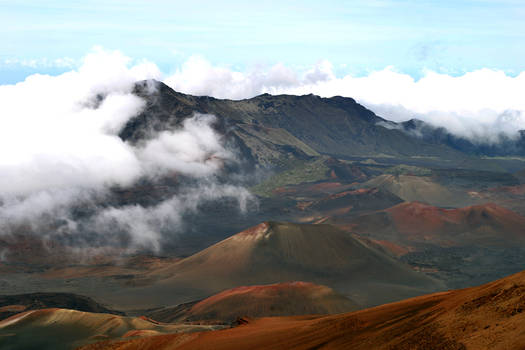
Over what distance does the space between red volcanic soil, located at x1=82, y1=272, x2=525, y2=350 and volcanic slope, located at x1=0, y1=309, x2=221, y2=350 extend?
38.3 feet

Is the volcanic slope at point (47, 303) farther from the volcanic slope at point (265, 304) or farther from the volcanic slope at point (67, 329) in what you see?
the volcanic slope at point (67, 329)

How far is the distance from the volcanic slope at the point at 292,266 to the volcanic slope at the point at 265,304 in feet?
44.7

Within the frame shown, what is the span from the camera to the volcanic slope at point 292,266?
4126 inches

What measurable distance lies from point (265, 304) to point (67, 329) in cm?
2938

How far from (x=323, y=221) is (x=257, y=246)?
6395cm

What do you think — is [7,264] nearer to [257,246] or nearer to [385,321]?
[257,246]

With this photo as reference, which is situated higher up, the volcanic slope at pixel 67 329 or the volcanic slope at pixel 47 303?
the volcanic slope at pixel 67 329

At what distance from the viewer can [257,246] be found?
12294 centimetres

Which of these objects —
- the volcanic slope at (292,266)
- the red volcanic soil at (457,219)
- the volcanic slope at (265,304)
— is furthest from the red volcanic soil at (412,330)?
the red volcanic soil at (457,219)

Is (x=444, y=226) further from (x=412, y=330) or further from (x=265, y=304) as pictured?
(x=412, y=330)

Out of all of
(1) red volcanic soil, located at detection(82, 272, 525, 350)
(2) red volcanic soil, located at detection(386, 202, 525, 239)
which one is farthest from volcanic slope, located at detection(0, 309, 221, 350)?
(2) red volcanic soil, located at detection(386, 202, 525, 239)

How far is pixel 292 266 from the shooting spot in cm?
11700

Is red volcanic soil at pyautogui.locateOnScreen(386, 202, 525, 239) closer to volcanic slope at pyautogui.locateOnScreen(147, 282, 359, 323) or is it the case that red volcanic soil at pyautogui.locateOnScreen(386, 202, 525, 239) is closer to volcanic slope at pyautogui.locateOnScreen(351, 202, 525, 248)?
volcanic slope at pyautogui.locateOnScreen(351, 202, 525, 248)

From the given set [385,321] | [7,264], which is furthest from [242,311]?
[7,264]
